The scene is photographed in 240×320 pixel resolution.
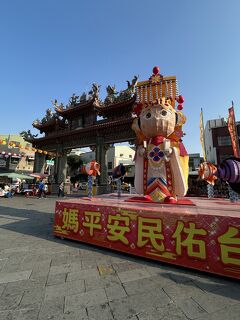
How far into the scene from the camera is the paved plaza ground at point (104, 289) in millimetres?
2225

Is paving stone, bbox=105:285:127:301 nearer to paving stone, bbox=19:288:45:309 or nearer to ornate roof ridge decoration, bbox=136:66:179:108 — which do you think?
paving stone, bbox=19:288:45:309

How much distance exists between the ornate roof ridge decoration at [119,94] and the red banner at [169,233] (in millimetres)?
12890

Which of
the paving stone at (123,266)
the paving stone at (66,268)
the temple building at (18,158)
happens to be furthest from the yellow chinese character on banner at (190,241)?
the temple building at (18,158)

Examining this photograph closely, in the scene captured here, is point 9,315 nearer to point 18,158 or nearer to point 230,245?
point 230,245

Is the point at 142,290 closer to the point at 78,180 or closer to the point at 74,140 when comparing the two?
the point at 74,140

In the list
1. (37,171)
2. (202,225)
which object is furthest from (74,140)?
(202,225)

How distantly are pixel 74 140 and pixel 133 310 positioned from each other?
59.4 ft

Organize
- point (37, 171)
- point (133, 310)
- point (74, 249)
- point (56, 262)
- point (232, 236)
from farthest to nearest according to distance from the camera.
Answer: point (37, 171) → point (74, 249) → point (56, 262) → point (232, 236) → point (133, 310)

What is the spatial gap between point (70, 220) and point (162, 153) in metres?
2.86

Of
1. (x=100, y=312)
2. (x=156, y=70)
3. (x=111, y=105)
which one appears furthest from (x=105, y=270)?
(x=111, y=105)

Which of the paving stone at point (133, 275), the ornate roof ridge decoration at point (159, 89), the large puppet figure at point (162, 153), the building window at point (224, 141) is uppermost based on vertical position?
the building window at point (224, 141)

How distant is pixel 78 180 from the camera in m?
42.1

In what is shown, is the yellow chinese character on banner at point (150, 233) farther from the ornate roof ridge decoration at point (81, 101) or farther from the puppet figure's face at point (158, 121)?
the ornate roof ridge decoration at point (81, 101)

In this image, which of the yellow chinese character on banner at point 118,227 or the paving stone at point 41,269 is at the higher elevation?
the yellow chinese character on banner at point 118,227
